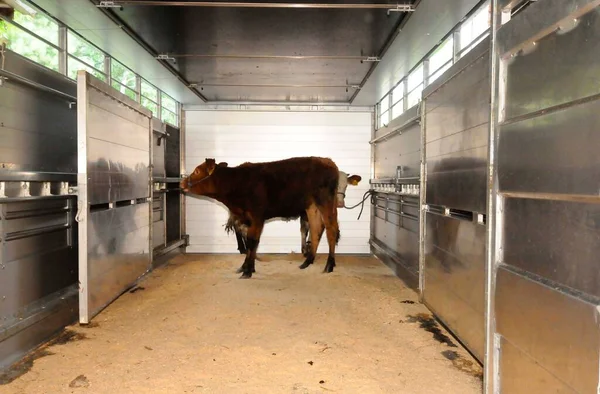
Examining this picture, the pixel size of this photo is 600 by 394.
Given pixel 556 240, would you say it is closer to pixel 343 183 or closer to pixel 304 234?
pixel 343 183

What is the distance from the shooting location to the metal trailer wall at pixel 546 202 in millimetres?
1746

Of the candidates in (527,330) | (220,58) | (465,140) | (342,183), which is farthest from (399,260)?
(527,330)

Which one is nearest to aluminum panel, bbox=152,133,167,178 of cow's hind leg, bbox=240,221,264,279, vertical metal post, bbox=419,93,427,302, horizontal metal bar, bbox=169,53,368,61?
cow's hind leg, bbox=240,221,264,279

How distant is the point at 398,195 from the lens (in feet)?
21.6

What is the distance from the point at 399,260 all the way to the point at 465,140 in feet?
10.9

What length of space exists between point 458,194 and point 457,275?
705 mm

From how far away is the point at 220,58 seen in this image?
5758 millimetres

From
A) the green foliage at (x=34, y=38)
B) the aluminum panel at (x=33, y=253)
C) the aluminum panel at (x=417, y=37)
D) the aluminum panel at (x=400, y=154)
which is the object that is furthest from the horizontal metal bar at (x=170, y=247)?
the aluminum panel at (x=417, y=37)

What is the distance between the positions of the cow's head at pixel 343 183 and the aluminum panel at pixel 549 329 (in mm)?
5720

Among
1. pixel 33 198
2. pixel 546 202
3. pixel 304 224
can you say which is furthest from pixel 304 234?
pixel 546 202

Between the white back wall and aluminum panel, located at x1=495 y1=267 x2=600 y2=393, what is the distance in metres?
6.59

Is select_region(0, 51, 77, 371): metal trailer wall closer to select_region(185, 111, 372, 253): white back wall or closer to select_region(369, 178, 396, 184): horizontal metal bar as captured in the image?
select_region(185, 111, 372, 253): white back wall

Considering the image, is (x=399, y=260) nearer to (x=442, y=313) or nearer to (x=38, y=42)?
(x=442, y=313)

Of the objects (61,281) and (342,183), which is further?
(342,183)
